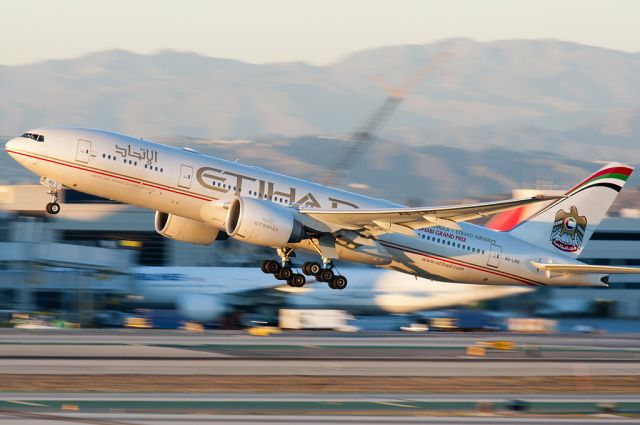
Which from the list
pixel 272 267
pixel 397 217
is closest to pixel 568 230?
pixel 397 217

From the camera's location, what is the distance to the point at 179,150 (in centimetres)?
3716

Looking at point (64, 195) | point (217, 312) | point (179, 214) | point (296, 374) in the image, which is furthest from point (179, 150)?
point (64, 195)

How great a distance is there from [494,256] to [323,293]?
21165 mm

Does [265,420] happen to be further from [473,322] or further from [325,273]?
[473,322]

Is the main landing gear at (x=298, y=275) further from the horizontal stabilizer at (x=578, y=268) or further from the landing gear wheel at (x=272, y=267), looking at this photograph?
the horizontal stabilizer at (x=578, y=268)

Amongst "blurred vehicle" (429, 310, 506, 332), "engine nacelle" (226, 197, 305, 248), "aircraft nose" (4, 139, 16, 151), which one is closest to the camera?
"engine nacelle" (226, 197, 305, 248)

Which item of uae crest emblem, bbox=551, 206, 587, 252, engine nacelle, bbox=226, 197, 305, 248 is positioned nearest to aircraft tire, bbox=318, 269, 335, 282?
engine nacelle, bbox=226, 197, 305, 248

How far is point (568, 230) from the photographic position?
43594 mm

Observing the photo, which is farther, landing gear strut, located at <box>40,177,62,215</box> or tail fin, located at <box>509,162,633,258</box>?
tail fin, located at <box>509,162,633,258</box>

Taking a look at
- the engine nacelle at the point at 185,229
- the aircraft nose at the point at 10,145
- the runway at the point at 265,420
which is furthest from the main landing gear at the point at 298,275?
the runway at the point at 265,420

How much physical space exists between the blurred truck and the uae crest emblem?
18454 mm

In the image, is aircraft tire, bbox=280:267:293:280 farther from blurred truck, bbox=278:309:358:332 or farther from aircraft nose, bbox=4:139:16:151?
blurred truck, bbox=278:309:358:332

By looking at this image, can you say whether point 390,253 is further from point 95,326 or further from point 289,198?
point 95,326

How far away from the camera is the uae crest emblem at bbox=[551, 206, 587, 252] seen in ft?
143
